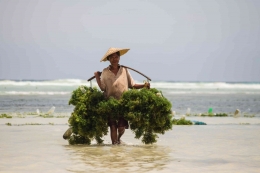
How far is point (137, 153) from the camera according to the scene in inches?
306

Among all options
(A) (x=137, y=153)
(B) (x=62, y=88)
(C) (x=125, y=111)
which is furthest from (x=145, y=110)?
(B) (x=62, y=88)

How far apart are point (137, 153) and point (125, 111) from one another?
0.92 meters

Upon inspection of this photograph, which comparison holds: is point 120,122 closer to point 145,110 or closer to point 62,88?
point 145,110

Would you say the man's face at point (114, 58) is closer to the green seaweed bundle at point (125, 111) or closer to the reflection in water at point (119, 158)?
the green seaweed bundle at point (125, 111)

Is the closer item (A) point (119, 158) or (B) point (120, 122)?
(A) point (119, 158)

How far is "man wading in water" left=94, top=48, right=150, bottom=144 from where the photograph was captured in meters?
8.56

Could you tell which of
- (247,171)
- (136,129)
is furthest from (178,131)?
(247,171)

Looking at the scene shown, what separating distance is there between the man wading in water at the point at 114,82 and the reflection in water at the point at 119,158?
34 centimetres

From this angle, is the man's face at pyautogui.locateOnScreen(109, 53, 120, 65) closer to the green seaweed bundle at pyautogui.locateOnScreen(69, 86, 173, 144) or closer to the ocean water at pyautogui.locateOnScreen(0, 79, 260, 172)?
the green seaweed bundle at pyautogui.locateOnScreen(69, 86, 173, 144)

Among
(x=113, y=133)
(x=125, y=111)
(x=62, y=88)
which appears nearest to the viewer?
(x=125, y=111)

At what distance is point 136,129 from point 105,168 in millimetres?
2335

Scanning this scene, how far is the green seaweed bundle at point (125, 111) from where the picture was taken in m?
8.34

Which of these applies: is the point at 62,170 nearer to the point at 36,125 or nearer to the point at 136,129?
the point at 136,129

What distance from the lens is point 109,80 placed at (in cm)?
856
